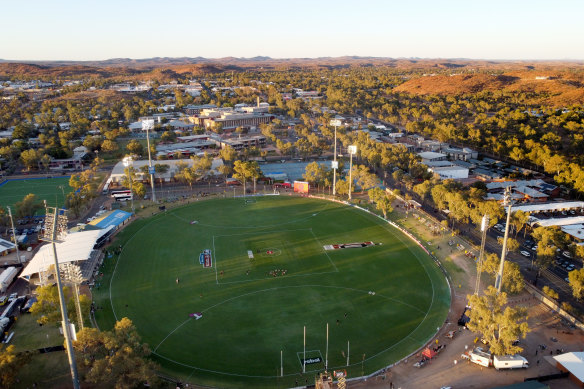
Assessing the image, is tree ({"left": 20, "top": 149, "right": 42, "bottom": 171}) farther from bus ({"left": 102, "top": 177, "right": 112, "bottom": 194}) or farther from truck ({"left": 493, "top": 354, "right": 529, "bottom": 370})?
truck ({"left": 493, "top": 354, "right": 529, "bottom": 370})

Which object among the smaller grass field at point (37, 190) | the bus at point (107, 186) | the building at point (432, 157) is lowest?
the smaller grass field at point (37, 190)

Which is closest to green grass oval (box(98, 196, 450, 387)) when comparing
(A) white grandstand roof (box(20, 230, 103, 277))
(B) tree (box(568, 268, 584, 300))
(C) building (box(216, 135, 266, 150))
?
(A) white grandstand roof (box(20, 230, 103, 277))

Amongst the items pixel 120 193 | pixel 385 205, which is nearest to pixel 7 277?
pixel 120 193

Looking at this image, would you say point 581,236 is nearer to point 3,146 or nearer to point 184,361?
point 184,361

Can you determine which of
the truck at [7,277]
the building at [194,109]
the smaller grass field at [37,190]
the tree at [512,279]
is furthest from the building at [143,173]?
the building at [194,109]

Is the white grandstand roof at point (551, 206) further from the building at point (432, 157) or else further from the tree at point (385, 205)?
the building at point (432, 157)

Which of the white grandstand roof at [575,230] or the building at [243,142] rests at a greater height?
the building at [243,142]
